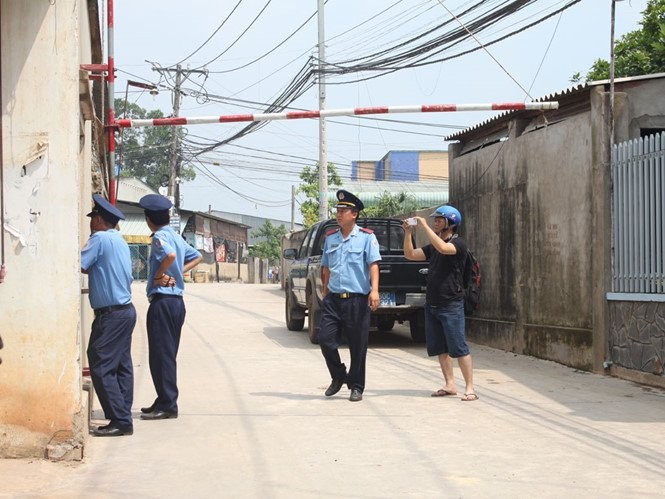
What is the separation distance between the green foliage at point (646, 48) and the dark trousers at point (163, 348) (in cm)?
1216

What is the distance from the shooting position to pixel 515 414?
25.8 ft

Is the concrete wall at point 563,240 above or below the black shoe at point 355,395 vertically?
above

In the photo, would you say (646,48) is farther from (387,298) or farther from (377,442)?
(377,442)

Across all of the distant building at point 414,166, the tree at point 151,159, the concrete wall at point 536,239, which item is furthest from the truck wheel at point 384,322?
the tree at point 151,159

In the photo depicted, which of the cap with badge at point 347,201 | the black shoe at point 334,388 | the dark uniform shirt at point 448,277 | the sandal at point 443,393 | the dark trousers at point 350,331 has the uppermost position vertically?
the cap with badge at point 347,201

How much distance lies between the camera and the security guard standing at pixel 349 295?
8469 mm

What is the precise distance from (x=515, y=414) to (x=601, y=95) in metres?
4.58

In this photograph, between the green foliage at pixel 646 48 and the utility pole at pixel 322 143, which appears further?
the utility pole at pixel 322 143

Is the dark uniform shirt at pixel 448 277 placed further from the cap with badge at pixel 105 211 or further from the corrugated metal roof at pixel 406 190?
the corrugated metal roof at pixel 406 190

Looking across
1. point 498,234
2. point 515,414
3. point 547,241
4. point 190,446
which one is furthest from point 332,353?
point 498,234

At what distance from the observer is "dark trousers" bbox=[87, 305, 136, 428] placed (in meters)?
6.50

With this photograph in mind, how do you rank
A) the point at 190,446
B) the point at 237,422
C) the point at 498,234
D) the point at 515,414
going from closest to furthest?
the point at 190,446 → the point at 237,422 → the point at 515,414 → the point at 498,234

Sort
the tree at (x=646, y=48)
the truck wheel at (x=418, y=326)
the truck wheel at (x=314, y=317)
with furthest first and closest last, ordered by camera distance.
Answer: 1. the tree at (x=646, y=48)
2. the truck wheel at (x=418, y=326)
3. the truck wheel at (x=314, y=317)

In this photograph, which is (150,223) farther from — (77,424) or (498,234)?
(498,234)
